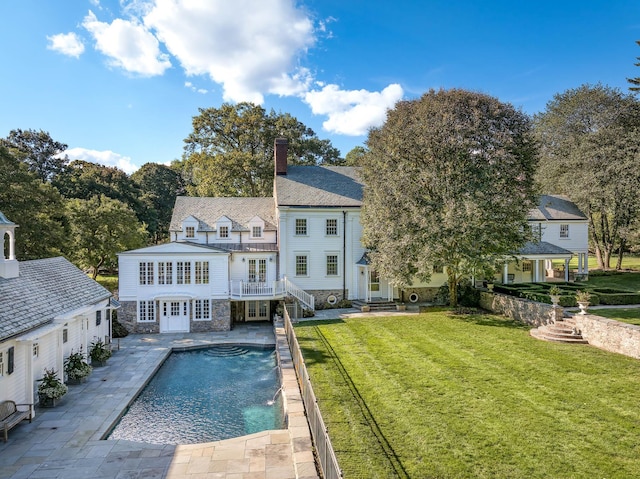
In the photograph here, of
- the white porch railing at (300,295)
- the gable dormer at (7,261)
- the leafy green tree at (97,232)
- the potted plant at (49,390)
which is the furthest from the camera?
the leafy green tree at (97,232)

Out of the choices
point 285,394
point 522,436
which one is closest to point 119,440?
point 285,394

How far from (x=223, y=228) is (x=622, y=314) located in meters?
21.9

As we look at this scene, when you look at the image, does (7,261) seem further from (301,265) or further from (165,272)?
(301,265)

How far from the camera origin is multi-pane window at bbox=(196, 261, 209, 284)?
69.7ft

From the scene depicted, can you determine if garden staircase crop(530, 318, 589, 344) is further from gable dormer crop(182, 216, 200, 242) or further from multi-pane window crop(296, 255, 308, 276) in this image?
gable dormer crop(182, 216, 200, 242)

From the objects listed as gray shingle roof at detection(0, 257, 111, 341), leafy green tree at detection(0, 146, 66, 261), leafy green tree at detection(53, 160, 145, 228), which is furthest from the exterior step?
leafy green tree at detection(53, 160, 145, 228)

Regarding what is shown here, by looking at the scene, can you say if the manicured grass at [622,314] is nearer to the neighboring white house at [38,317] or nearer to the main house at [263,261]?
the main house at [263,261]

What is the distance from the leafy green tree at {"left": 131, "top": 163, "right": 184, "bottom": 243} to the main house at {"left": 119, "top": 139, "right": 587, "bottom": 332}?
28.9 m

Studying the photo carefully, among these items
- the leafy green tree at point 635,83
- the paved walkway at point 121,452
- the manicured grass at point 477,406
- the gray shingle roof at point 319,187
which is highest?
the leafy green tree at point 635,83

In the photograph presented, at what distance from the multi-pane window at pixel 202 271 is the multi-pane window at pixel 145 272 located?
2570mm

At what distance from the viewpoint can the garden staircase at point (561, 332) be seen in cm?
1485

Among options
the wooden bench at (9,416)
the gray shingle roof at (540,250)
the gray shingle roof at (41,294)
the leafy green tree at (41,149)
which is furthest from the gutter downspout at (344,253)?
the leafy green tree at (41,149)

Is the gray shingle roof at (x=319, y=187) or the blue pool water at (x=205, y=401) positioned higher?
the gray shingle roof at (x=319, y=187)

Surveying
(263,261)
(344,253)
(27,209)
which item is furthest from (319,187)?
(27,209)
